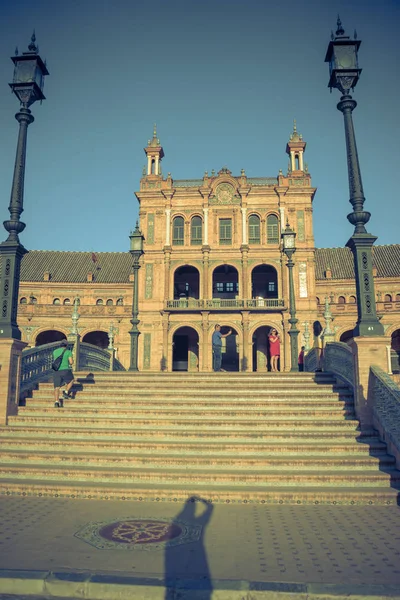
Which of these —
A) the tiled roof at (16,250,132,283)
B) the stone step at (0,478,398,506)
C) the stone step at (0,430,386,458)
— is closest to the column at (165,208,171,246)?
the tiled roof at (16,250,132,283)

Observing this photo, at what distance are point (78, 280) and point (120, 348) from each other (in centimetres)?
933

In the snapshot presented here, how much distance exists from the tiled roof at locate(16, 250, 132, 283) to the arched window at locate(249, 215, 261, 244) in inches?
548

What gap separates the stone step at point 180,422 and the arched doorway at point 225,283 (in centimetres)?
2816

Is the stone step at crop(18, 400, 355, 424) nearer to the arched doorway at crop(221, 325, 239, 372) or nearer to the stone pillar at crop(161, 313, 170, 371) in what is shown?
the stone pillar at crop(161, 313, 170, 371)

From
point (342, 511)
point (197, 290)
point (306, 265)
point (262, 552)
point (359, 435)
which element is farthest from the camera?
point (197, 290)

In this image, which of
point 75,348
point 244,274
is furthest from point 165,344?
point 75,348

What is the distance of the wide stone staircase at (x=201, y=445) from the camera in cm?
711

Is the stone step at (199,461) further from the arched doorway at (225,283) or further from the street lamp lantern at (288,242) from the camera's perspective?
the arched doorway at (225,283)

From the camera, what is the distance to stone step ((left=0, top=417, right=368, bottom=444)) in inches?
345

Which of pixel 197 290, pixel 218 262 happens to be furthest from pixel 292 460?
pixel 197 290

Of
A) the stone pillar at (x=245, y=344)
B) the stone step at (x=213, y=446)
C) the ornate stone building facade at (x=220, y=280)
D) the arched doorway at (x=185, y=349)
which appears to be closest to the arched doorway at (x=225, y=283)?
the ornate stone building facade at (x=220, y=280)

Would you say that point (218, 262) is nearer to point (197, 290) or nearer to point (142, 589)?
point (197, 290)

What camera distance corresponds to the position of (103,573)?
409cm

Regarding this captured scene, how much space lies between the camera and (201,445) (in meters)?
8.52
